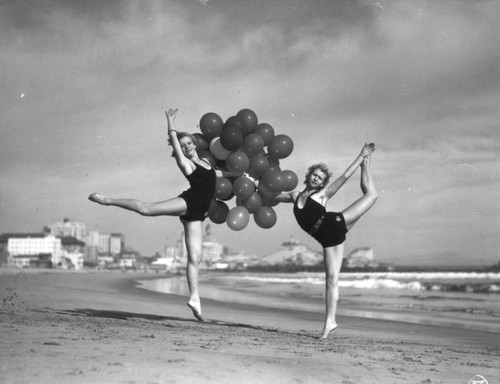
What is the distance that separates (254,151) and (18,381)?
451 centimetres

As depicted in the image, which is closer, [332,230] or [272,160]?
[332,230]

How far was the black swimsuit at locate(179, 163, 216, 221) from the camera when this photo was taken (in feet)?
19.8

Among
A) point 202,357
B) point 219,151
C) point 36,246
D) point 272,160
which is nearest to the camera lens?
point 202,357

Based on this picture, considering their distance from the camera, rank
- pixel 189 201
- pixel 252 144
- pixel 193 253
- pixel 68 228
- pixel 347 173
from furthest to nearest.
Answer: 1. pixel 68 228
2. pixel 252 144
3. pixel 193 253
4. pixel 189 201
5. pixel 347 173

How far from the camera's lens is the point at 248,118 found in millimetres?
6855

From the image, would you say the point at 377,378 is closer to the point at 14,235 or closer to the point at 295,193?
the point at 295,193

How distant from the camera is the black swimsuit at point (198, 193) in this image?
604cm

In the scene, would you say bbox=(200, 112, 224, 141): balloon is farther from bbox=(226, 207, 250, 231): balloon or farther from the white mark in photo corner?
the white mark in photo corner

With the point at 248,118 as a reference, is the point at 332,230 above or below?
below

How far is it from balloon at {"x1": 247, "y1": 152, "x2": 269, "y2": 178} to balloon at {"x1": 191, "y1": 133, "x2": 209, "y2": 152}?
65cm

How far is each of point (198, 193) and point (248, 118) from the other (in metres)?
1.41

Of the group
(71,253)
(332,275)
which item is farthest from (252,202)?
(71,253)

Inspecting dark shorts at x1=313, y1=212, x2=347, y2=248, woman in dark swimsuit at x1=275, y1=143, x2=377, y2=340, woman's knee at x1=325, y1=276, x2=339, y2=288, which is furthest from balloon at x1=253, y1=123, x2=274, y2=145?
woman's knee at x1=325, y1=276, x2=339, y2=288

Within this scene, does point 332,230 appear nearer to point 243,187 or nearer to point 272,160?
point 243,187
